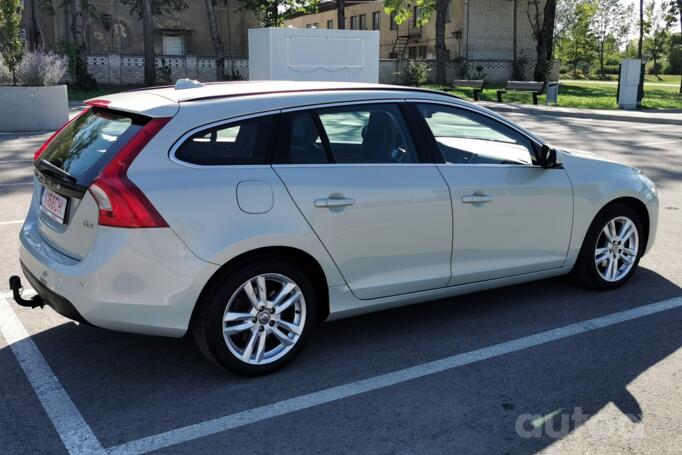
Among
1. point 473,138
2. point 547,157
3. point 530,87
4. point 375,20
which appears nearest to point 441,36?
point 530,87

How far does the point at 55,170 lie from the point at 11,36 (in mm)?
13309

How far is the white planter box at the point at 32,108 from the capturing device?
15555mm

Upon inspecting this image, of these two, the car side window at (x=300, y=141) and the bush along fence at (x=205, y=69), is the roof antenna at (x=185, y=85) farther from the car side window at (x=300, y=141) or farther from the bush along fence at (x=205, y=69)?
the bush along fence at (x=205, y=69)

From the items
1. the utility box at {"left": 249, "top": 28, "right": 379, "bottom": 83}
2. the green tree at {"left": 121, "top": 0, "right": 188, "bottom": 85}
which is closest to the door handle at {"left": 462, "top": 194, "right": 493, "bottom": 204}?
the utility box at {"left": 249, "top": 28, "right": 379, "bottom": 83}

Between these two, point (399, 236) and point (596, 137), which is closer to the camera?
point (399, 236)

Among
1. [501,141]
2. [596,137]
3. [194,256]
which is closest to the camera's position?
[194,256]

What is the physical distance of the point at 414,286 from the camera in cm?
440

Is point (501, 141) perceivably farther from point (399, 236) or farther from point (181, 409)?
point (181, 409)

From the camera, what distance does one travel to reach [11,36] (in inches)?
605

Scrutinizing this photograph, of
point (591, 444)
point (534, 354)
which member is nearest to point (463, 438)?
point (591, 444)

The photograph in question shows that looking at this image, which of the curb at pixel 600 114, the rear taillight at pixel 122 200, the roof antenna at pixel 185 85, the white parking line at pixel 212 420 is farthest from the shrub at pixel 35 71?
the rear taillight at pixel 122 200

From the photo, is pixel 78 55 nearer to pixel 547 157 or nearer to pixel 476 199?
pixel 547 157

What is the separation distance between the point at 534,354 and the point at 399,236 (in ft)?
3.66

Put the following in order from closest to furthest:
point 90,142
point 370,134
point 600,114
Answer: point 90,142 → point 370,134 → point 600,114
